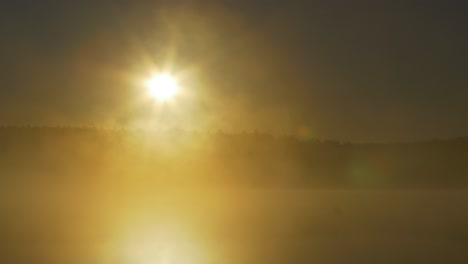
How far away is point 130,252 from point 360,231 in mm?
4511

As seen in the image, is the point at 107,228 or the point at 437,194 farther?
the point at 437,194

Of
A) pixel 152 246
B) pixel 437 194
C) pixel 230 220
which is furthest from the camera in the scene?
pixel 437 194

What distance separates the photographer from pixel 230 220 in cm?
1426

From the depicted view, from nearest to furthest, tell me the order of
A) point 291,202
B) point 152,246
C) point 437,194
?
point 152,246 < point 291,202 < point 437,194

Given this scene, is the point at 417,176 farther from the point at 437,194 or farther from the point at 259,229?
the point at 259,229

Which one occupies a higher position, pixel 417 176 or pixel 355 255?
pixel 417 176

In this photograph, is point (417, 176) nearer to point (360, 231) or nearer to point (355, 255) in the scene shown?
point (360, 231)

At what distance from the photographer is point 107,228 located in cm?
1275

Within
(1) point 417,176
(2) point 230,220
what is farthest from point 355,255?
(1) point 417,176

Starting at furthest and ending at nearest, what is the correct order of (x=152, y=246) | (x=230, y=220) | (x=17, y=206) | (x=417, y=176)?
1. (x=417, y=176)
2. (x=17, y=206)
3. (x=230, y=220)
4. (x=152, y=246)

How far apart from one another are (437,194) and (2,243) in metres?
15.8

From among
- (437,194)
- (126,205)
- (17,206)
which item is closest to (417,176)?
(437,194)

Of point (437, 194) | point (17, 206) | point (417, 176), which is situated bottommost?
A: point (17, 206)

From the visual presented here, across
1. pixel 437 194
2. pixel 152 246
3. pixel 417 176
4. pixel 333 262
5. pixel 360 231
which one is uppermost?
pixel 417 176
